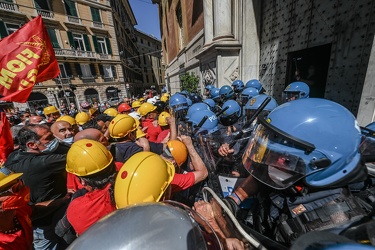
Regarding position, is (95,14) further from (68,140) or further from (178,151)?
(178,151)

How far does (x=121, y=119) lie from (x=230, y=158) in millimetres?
1892

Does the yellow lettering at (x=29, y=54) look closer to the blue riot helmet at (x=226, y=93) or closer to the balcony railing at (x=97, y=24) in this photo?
the blue riot helmet at (x=226, y=93)

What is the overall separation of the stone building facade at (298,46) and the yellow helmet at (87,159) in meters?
3.84

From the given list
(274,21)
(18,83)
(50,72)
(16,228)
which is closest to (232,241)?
(16,228)

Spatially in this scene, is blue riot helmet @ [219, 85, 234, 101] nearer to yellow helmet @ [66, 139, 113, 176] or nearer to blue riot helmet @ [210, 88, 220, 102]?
blue riot helmet @ [210, 88, 220, 102]

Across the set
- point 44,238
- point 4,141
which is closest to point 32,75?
point 4,141

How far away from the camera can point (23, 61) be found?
300 centimetres

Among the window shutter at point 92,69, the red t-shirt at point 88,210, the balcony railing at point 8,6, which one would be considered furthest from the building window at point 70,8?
the red t-shirt at point 88,210

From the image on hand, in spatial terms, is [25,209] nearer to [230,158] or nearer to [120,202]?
[120,202]

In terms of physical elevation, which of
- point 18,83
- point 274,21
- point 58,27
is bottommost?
point 18,83

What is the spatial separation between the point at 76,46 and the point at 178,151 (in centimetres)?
2688

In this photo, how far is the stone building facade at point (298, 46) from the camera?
124 inches

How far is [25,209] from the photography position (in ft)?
5.57

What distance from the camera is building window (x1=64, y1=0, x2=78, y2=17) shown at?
2105 centimetres
